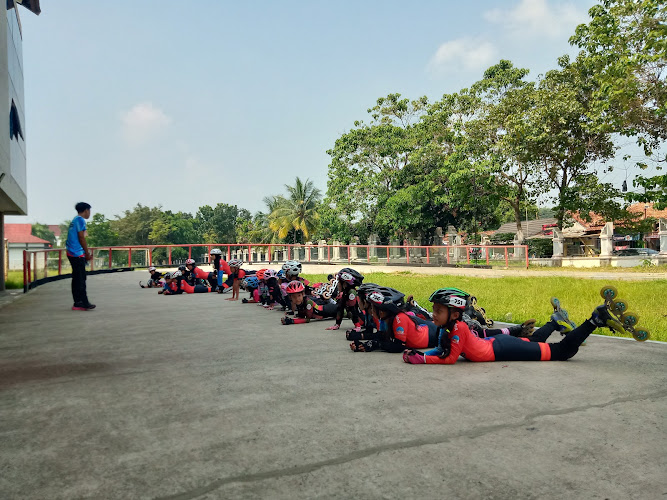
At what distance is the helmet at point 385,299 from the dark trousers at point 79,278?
712 cm

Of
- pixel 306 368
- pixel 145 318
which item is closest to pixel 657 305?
pixel 306 368

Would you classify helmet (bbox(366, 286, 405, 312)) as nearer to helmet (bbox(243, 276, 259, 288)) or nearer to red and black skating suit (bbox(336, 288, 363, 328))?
red and black skating suit (bbox(336, 288, 363, 328))

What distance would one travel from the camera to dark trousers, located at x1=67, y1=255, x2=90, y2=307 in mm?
10164

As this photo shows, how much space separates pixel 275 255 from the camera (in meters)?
35.2

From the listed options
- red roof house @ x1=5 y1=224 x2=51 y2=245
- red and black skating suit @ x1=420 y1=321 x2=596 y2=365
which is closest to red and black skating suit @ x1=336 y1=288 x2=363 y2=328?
red and black skating suit @ x1=420 y1=321 x2=596 y2=365

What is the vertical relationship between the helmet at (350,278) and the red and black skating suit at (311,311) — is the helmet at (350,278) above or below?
above

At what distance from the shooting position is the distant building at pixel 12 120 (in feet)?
44.1

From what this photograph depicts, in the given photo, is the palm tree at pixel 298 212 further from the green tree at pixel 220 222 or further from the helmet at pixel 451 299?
the helmet at pixel 451 299

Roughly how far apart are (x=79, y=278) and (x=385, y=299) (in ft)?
24.5

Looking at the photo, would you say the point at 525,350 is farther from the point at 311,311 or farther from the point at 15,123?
the point at 15,123

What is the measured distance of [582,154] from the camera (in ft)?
96.1

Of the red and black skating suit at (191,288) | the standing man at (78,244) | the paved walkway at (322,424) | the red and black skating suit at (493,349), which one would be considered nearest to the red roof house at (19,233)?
the red and black skating suit at (191,288)

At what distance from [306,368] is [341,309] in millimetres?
2555

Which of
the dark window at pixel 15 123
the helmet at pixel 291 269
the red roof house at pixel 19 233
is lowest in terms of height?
the helmet at pixel 291 269
